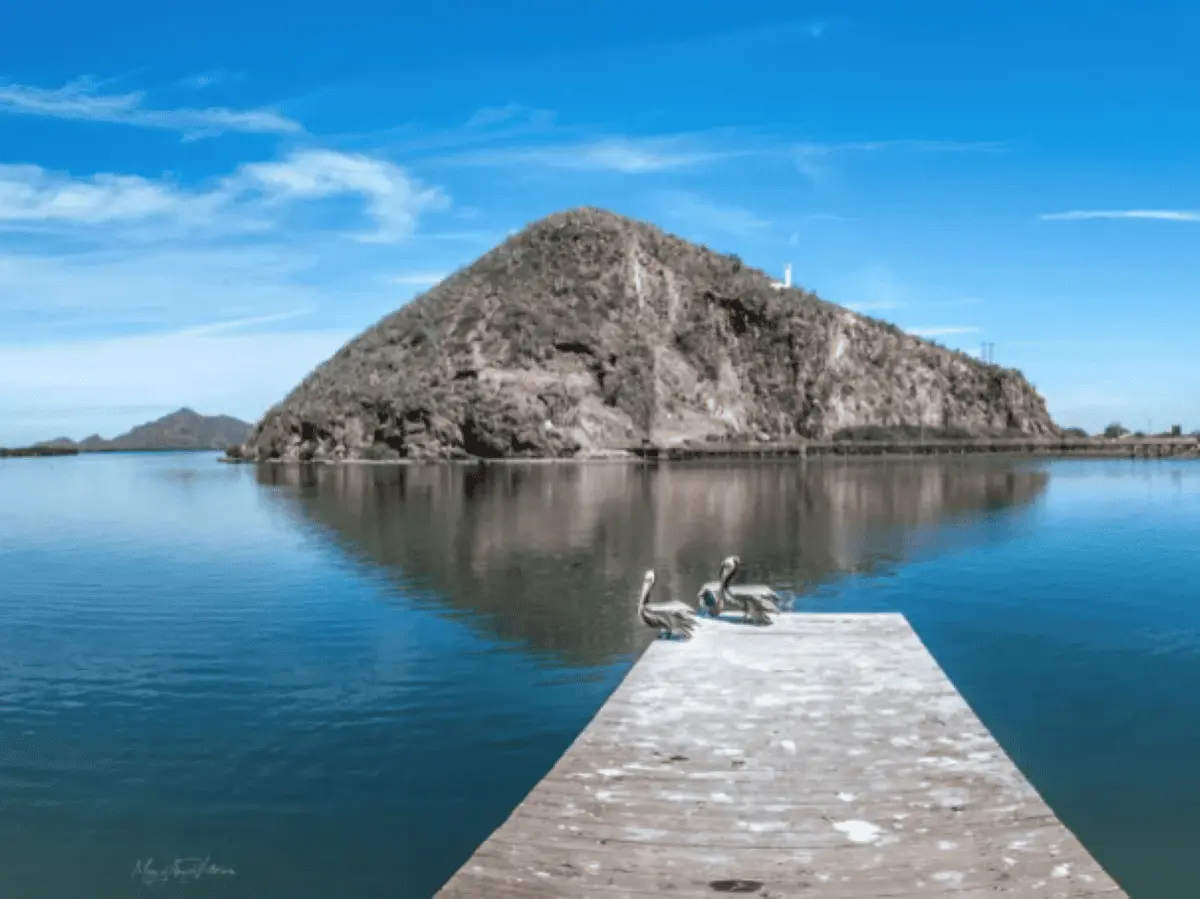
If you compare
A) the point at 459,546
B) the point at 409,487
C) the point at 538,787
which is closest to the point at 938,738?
the point at 538,787

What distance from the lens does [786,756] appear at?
12914mm

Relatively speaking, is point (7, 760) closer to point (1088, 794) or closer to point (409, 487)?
point (1088, 794)

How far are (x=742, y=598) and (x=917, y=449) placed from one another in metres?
172

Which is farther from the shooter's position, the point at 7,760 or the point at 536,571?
the point at 536,571

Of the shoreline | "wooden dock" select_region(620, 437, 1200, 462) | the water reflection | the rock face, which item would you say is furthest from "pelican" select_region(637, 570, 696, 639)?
the rock face

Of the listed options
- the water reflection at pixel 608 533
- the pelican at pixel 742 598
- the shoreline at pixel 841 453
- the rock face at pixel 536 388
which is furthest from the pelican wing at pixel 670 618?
the rock face at pixel 536 388

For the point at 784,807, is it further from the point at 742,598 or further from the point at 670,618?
the point at 742,598

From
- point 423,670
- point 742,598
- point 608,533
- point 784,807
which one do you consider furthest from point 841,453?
point 784,807

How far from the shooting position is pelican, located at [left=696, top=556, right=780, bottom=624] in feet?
74.9

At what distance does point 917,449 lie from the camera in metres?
187

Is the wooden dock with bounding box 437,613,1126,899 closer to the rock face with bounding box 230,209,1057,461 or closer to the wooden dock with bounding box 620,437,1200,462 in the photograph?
the wooden dock with bounding box 620,437,1200,462

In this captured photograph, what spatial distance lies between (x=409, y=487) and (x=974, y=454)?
398 ft

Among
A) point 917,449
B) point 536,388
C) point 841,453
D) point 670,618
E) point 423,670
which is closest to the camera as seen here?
point 670,618

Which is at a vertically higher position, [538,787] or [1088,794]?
[538,787]
